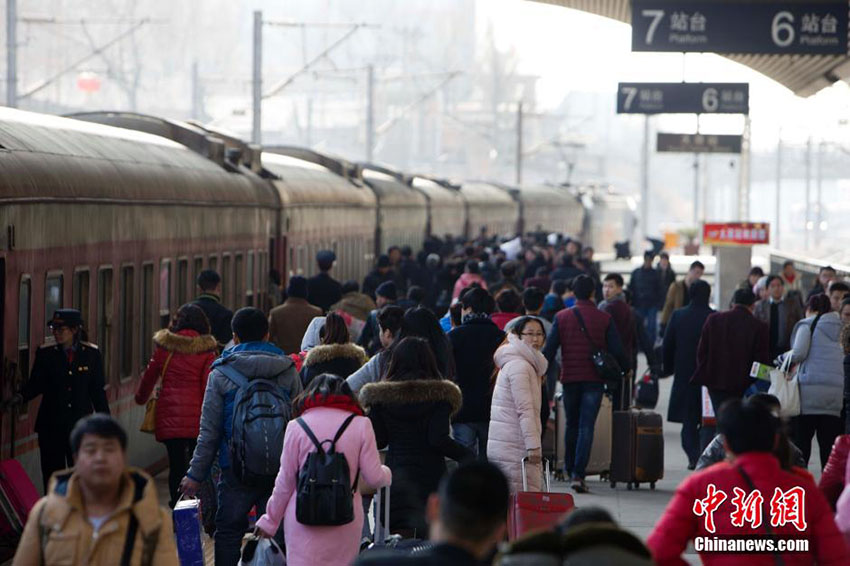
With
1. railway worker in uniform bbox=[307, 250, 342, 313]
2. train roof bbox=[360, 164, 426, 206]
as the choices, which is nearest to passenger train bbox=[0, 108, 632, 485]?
railway worker in uniform bbox=[307, 250, 342, 313]

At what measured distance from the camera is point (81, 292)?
42.9ft

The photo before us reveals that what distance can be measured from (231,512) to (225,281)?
1015cm

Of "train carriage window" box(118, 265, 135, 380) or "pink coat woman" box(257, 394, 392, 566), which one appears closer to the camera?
"pink coat woman" box(257, 394, 392, 566)

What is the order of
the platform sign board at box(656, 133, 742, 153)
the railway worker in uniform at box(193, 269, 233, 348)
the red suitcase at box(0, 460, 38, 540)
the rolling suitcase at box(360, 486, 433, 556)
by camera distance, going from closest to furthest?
the rolling suitcase at box(360, 486, 433, 556) < the red suitcase at box(0, 460, 38, 540) < the railway worker in uniform at box(193, 269, 233, 348) < the platform sign board at box(656, 133, 742, 153)

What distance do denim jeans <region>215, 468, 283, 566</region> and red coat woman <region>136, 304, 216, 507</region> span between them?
226 centimetres

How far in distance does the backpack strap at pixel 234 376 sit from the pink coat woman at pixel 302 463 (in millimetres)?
1267

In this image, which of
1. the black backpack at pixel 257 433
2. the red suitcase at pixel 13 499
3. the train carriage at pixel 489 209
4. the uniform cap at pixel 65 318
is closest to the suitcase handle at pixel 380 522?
the black backpack at pixel 257 433

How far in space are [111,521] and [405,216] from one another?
3390 centimetres

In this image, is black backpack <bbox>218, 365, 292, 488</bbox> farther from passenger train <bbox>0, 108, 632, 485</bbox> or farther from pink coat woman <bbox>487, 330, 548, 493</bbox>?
passenger train <bbox>0, 108, 632, 485</bbox>

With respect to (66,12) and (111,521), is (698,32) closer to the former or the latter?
(111,521)

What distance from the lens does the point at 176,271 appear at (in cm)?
1684

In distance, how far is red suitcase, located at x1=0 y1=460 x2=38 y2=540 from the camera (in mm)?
10258

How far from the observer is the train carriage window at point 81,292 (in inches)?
505

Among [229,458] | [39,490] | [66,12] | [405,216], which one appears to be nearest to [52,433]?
[39,490]
